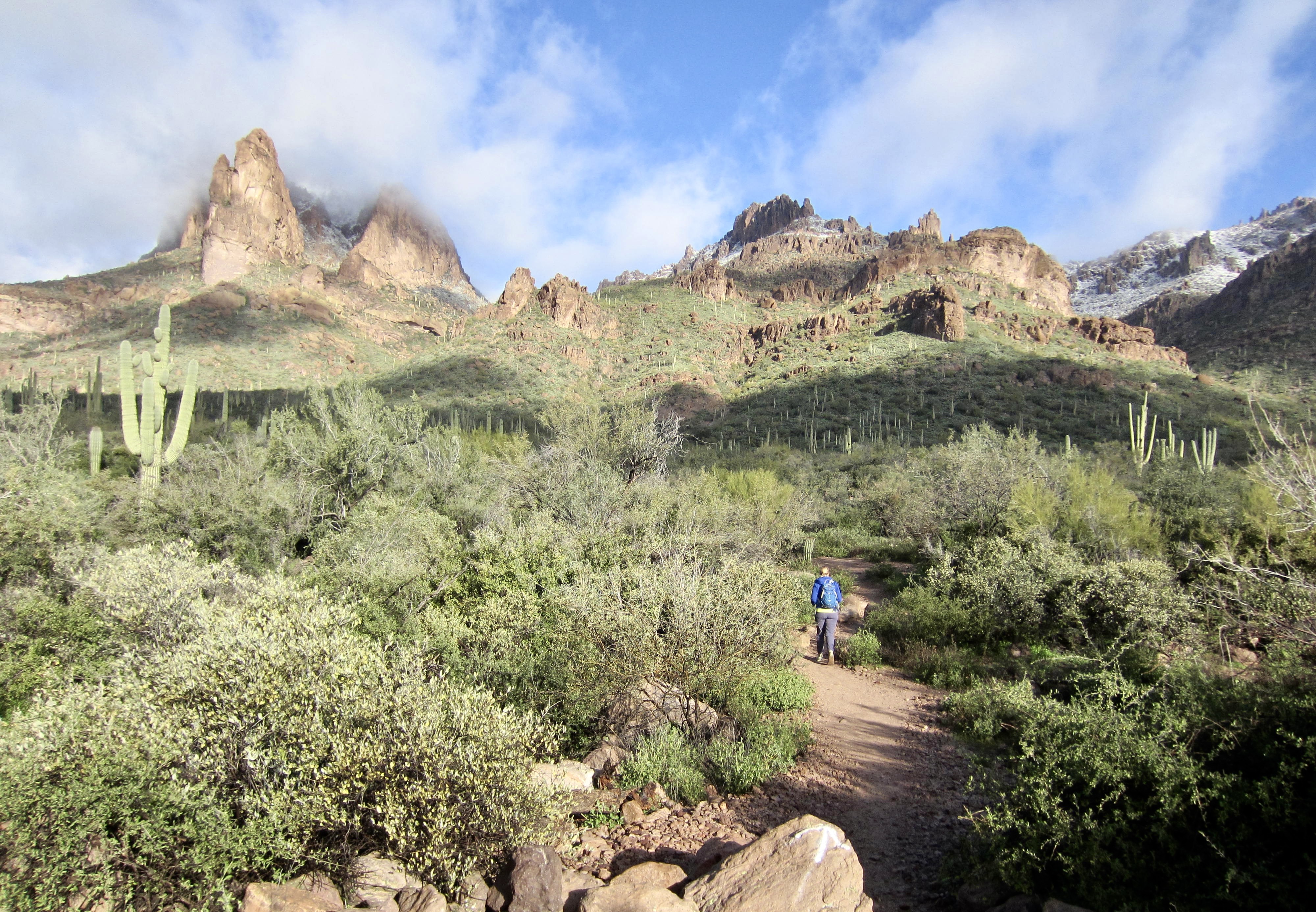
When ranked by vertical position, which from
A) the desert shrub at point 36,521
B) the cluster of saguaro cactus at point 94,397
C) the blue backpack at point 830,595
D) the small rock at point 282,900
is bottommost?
the small rock at point 282,900

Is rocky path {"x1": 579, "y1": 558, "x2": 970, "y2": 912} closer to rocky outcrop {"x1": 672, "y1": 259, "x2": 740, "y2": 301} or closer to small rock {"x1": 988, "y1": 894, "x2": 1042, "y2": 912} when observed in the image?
small rock {"x1": 988, "y1": 894, "x2": 1042, "y2": 912}

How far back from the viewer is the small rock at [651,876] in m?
3.88

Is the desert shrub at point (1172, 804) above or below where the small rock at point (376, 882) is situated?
above

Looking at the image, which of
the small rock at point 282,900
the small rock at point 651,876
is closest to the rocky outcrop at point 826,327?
the small rock at point 651,876

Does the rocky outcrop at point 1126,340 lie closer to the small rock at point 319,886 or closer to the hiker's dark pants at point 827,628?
the hiker's dark pants at point 827,628

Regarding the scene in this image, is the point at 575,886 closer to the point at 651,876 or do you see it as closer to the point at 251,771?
the point at 651,876

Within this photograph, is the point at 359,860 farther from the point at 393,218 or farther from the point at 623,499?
the point at 393,218

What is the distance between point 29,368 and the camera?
53.2 m

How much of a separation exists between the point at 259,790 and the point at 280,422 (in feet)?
48.0

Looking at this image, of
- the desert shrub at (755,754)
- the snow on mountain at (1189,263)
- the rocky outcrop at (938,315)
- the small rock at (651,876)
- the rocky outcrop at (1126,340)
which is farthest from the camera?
the snow on mountain at (1189,263)

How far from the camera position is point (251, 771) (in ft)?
12.2

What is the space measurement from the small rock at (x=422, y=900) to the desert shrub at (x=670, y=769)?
2.10 metres

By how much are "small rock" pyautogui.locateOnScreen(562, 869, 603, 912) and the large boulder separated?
2.28 ft

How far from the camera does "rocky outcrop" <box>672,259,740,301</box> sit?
96.1 meters
